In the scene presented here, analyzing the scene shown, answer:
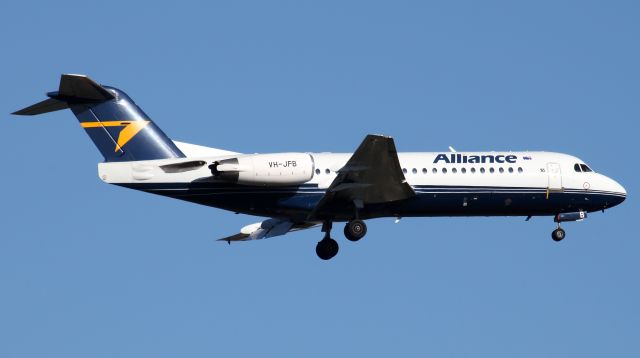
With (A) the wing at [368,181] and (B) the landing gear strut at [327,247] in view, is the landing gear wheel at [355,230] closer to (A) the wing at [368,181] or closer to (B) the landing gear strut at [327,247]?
(A) the wing at [368,181]

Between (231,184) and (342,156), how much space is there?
3660 mm

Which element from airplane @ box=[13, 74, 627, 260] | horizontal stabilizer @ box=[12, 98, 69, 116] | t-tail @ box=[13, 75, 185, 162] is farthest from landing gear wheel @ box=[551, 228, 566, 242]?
horizontal stabilizer @ box=[12, 98, 69, 116]

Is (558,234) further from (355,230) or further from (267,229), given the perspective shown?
(267,229)

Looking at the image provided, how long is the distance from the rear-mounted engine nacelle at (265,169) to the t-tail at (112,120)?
7.35 feet

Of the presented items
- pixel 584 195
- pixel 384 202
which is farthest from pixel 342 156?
pixel 584 195

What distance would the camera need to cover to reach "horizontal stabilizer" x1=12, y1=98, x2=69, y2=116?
3183cm

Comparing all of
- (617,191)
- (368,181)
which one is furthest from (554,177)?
(368,181)

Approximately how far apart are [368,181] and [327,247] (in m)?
3.24

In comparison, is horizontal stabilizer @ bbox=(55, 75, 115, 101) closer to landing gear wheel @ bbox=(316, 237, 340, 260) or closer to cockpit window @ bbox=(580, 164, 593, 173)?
landing gear wheel @ bbox=(316, 237, 340, 260)

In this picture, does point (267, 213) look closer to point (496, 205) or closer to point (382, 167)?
point (382, 167)

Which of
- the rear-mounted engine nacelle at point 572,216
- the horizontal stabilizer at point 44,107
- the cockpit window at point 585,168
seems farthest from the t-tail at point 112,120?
the cockpit window at point 585,168

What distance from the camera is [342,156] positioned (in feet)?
115

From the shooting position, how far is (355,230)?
34.1 metres

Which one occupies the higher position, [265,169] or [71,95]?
[71,95]
